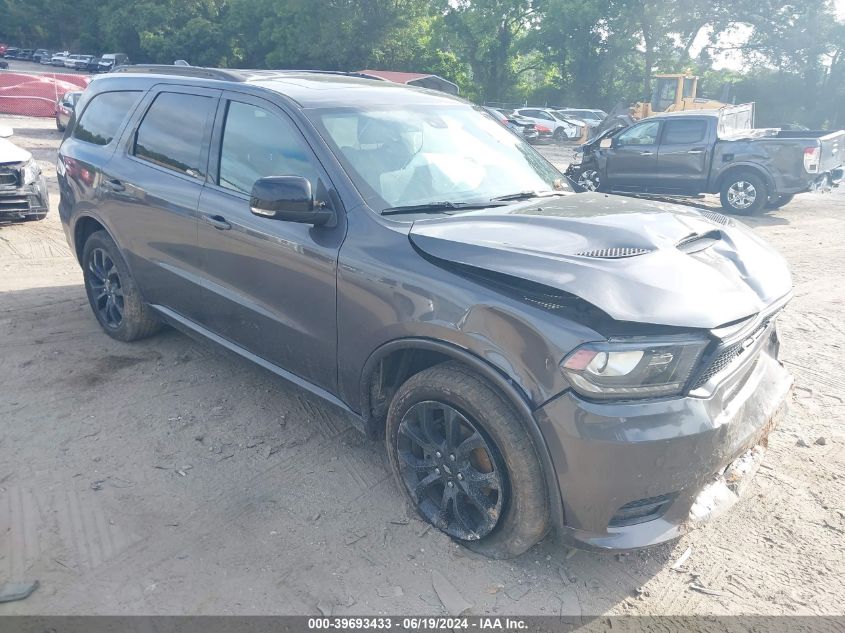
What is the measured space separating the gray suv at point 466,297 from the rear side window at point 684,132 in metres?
9.75

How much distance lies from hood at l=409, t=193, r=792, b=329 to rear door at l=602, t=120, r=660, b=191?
1063 centimetres

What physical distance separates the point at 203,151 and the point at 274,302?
1119mm

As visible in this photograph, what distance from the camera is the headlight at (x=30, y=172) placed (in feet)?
27.1

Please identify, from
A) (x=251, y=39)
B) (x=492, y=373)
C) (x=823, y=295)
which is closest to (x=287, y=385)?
(x=492, y=373)

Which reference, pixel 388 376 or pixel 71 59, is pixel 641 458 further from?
pixel 71 59

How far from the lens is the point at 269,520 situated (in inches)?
126

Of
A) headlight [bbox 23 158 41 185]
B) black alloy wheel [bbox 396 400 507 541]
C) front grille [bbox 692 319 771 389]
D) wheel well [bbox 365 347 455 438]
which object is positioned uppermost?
headlight [bbox 23 158 41 185]

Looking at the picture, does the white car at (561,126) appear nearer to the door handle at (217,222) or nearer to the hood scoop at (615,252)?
the door handle at (217,222)

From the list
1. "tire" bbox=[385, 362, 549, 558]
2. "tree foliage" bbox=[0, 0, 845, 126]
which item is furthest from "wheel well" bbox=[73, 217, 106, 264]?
"tree foliage" bbox=[0, 0, 845, 126]

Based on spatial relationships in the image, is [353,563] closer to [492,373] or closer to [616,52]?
[492,373]

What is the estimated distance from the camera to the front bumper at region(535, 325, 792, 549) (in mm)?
2428

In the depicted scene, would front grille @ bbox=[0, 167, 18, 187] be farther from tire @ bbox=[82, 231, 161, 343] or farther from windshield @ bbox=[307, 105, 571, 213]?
windshield @ bbox=[307, 105, 571, 213]

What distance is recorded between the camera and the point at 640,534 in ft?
8.59

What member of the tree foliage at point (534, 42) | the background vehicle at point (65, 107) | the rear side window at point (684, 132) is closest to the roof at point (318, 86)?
the rear side window at point (684, 132)
